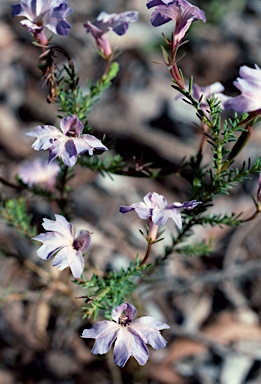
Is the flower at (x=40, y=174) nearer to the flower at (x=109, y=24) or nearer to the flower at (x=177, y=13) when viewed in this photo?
the flower at (x=109, y=24)

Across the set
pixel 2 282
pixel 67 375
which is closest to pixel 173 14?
pixel 67 375

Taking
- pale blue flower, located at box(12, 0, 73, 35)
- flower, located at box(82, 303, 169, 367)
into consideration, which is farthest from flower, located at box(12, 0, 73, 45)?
flower, located at box(82, 303, 169, 367)

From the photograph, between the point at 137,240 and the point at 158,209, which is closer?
the point at 158,209

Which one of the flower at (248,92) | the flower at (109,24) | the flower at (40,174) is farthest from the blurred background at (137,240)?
the flower at (248,92)

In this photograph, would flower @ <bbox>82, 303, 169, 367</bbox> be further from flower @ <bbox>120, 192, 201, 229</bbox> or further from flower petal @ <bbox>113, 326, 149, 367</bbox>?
flower @ <bbox>120, 192, 201, 229</bbox>

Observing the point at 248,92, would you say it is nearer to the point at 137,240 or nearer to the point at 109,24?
the point at 109,24

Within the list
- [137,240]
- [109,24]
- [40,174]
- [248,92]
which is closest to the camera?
[248,92]

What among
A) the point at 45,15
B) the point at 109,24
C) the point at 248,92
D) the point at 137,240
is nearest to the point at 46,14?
the point at 45,15
